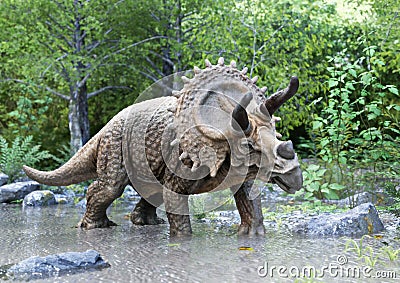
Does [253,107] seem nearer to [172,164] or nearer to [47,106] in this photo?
[172,164]

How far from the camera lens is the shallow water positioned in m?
2.88

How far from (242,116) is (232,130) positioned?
182mm

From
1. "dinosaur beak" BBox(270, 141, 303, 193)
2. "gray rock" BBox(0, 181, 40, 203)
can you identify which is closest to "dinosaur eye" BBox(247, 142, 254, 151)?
"dinosaur beak" BBox(270, 141, 303, 193)

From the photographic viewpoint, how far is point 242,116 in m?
3.63

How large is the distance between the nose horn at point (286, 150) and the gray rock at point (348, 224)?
3.07ft

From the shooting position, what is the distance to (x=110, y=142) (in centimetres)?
475

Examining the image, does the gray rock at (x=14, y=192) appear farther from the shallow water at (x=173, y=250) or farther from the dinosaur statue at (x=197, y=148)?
the dinosaur statue at (x=197, y=148)

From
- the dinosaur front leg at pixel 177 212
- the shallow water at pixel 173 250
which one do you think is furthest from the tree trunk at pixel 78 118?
the dinosaur front leg at pixel 177 212

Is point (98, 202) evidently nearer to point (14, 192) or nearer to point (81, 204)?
point (81, 204)

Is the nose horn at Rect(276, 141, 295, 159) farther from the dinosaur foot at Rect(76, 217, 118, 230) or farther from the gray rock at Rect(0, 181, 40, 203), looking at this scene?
the gray rock at Rect(0, 181, 40, 203)

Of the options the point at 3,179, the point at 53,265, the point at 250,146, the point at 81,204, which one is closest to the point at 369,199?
the point at 250,146

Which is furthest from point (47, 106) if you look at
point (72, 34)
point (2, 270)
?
point (2, 270)

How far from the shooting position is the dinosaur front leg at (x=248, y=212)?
14.1ft

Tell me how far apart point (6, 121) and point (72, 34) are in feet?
13.4
